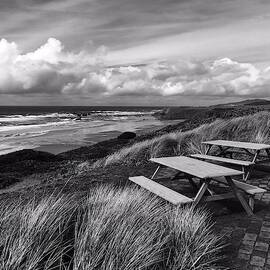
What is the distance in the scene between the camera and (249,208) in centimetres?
479

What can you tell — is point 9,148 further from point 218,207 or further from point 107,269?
point 107,269

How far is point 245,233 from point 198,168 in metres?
1.25

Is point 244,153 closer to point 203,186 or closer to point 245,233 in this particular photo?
point 203,186

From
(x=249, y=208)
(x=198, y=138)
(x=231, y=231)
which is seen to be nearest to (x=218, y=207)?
(x=249, y=208)

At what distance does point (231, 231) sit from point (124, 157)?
6.81m

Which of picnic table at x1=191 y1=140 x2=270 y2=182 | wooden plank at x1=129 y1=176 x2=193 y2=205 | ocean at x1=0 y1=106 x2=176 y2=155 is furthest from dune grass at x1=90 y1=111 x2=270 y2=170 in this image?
ocean at x1=0 y1=106 x2=176 y2=155

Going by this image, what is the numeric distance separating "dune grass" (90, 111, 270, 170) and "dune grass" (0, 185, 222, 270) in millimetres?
5515

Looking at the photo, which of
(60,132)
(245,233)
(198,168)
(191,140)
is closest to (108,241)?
(245,233)

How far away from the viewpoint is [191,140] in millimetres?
11719

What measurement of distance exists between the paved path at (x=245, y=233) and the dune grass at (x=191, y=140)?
4378mm

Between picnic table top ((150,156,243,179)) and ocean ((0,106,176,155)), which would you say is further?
ocean ((0,106,176,155))

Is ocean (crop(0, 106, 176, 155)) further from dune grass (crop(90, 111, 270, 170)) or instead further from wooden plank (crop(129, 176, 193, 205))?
wooden plank (crop(129, 176, 193, 205))

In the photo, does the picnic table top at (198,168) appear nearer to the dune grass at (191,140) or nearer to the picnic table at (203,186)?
the picnic table at (203,186)

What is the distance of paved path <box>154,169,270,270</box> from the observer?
11.3 feet
